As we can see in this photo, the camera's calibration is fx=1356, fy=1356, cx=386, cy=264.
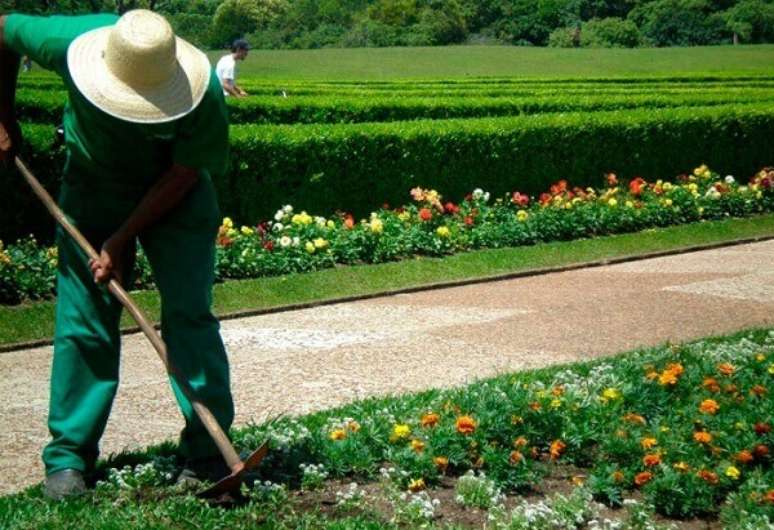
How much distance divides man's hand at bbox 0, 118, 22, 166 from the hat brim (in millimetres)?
623

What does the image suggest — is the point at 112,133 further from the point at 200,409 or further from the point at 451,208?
the point at 451,208

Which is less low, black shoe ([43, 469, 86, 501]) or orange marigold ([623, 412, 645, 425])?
black shoe ([43, 469, 86, 501])

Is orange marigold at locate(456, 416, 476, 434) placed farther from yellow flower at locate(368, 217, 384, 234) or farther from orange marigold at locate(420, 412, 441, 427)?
yellow flower at locate(368, 217, 384, 234)

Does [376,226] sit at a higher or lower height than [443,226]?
higher

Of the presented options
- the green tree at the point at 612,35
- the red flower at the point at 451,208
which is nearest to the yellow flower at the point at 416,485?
the red flower at the point at 451,208

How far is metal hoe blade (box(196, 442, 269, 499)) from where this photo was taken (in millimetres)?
4438

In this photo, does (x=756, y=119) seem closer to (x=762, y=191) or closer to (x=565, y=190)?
(x=762, y=191)

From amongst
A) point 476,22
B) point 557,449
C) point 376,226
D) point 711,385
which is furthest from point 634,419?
point 476,22

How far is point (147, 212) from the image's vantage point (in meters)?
4.60

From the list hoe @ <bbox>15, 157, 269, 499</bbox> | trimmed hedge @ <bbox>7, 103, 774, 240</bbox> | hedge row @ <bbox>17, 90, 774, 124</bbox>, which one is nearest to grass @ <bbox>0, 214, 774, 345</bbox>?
trimmed hedge @ <bbox>7, 103, 774, 240</bbox>

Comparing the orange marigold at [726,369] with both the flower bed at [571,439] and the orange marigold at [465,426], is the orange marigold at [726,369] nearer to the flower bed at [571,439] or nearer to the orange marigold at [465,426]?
the flower bed at [571,439]

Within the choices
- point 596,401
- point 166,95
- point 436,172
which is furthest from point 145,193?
point 436,172

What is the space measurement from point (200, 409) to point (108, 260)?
60 cm

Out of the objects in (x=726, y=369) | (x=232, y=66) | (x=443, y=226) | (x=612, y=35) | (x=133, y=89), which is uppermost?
(x=133, y=89)
